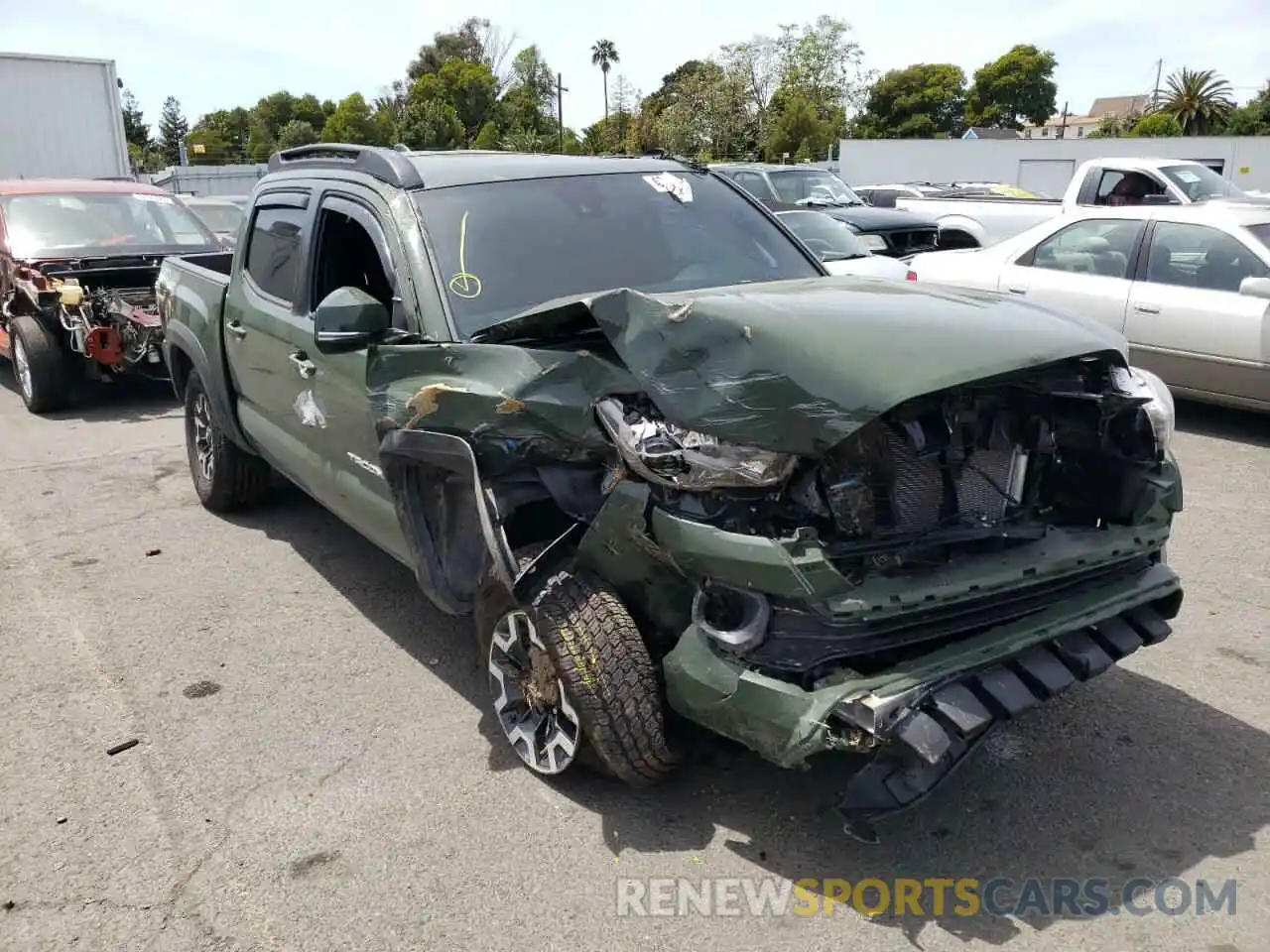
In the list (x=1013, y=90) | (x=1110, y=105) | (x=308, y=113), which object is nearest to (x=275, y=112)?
(x=308, y=113)

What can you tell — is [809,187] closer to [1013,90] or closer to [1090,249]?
[1090,249]

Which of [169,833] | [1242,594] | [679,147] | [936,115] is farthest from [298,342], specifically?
[936,115]

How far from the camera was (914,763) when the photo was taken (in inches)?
107

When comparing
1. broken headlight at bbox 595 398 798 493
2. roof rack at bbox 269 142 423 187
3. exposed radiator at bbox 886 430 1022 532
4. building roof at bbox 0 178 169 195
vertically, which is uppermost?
roof rack at bbox 269 142 423 187

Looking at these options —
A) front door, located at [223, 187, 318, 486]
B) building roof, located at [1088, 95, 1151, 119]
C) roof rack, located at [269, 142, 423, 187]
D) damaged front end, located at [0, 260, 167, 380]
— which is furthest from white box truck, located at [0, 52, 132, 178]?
building roof, located at [1088, 95, 1151, 119]

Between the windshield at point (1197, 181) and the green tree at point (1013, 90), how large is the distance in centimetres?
7385

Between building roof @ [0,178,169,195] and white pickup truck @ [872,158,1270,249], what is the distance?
30.6 feet

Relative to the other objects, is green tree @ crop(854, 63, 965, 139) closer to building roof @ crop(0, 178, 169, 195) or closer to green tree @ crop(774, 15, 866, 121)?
green tree @ crop(774, 15, 866, 121)

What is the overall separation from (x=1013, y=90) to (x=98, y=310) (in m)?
86.2

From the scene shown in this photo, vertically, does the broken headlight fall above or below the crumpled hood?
below

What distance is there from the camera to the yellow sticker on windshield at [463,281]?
3.80 meters

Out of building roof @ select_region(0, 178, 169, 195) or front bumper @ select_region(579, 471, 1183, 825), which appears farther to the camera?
building roof @ select_region(0, 178, 169, 195)

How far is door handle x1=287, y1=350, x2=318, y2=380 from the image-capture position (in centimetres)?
443

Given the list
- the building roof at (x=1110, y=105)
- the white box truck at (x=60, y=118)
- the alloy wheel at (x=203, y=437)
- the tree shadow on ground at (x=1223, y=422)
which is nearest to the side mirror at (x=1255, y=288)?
the tree shadow on ground at (x=1223, y=422)
